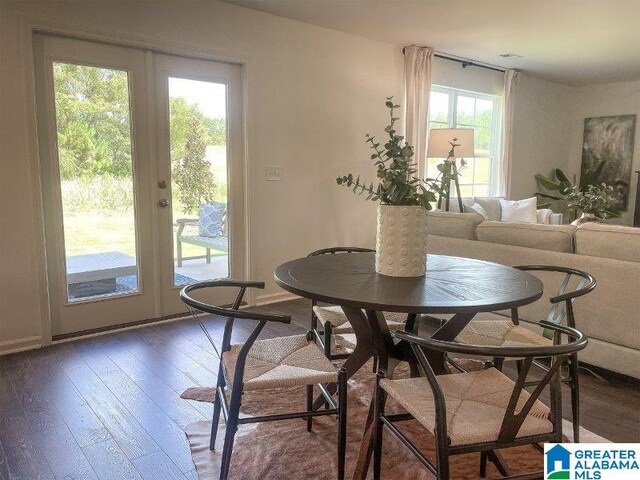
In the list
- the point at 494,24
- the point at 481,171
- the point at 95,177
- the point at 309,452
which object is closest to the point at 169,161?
the point at 95,177

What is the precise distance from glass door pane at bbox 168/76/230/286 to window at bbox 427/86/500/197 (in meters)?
2.68

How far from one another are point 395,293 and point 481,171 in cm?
511

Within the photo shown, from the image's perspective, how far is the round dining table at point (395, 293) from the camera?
154cm

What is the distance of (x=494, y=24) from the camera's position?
427 cm

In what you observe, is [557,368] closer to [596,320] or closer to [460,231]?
[596,320]

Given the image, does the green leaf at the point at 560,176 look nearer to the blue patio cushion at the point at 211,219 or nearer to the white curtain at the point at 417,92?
the white curtain at the point at 417,92

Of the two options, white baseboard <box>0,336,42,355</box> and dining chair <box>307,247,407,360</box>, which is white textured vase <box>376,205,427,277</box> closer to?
dining chair <box>307,247,407,360</box>

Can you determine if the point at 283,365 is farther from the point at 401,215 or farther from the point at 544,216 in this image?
the point at 544,216

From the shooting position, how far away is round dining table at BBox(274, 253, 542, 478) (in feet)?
5.05

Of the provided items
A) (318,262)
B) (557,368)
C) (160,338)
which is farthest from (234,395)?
(160,338)

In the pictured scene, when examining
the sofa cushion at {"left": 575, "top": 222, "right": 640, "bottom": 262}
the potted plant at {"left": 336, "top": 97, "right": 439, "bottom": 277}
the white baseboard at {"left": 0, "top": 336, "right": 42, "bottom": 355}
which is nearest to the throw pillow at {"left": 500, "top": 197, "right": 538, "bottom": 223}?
the sofa cushion at {"left": 575, "top": 222, "right": 640, "bottom": 262}

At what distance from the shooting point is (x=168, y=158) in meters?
3.64

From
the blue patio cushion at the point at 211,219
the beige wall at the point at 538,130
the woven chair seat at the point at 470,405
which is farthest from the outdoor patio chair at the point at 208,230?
the beige wall at the point at 538,130

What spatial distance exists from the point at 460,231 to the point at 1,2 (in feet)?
10.6
